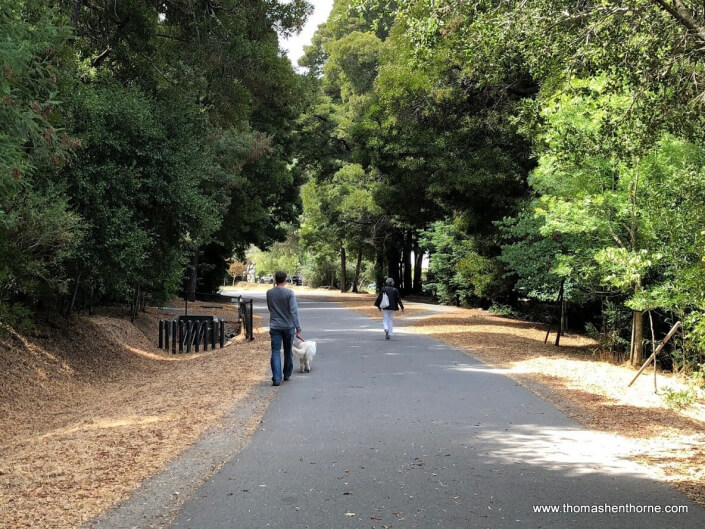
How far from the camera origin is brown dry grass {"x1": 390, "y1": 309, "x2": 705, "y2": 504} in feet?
19.7

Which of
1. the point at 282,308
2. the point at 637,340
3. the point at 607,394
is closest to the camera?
the point at 282,308

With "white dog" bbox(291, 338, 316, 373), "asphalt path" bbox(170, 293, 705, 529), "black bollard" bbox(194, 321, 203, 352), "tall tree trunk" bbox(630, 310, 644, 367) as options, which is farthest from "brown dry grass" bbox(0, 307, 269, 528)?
"tall tree trunk" bbox(630, 310, 644, 367)

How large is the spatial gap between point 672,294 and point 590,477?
746 cm

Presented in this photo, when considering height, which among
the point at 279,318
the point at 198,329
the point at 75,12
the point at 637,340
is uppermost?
the point at 75,12

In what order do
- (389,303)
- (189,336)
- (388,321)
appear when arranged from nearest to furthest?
(389,303) < (388,321) < (189,336)

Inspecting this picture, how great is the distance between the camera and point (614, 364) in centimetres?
1492

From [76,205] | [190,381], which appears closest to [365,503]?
[190,381]

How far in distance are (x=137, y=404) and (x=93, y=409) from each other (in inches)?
49.6

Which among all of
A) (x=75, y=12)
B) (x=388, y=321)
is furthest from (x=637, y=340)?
(x=75, y=12)

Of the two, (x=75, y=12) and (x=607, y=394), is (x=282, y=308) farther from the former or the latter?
(x=75, y=12)

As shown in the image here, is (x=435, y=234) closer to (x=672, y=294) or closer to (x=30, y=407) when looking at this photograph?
(x=672, y=294)

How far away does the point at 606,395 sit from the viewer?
990 centimetres

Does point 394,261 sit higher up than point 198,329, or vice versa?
point 394,261

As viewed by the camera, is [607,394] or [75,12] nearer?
[607,394]
